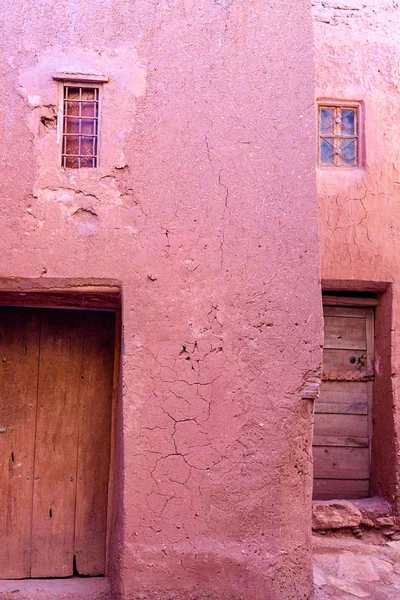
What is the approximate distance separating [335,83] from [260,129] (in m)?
2.31

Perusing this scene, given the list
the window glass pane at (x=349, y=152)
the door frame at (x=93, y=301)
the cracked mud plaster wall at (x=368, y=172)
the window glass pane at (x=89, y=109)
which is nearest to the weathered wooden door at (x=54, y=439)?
the door frame at (x=93, y=301)

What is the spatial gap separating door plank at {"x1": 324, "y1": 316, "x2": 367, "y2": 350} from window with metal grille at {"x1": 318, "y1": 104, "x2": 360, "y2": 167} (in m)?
1.48

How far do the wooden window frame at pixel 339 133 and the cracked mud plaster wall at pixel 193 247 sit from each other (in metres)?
1.88

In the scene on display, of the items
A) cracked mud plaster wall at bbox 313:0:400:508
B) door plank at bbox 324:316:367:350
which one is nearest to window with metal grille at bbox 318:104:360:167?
cracked mud plaster wall at bbox 313:0:400:508

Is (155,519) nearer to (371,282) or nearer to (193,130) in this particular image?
(193,130)

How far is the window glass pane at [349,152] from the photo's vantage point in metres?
6.10

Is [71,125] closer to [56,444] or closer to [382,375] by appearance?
[56,444]

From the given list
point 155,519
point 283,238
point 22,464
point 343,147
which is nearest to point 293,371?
point 283,238

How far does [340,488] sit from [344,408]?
72 centimetres

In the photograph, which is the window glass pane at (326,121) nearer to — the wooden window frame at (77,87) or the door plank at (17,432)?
the wooden window frame at (77,87)

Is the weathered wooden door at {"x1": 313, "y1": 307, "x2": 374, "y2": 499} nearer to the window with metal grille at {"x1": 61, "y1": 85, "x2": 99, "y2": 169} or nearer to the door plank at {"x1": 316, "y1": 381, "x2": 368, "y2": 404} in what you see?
the door plank at {"x1": 316, "y1": 381, "x2": 368, "y2": 404}

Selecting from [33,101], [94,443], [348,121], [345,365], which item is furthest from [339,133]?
[94,443]

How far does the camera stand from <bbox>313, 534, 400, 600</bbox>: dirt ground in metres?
4.18

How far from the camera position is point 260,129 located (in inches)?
163
